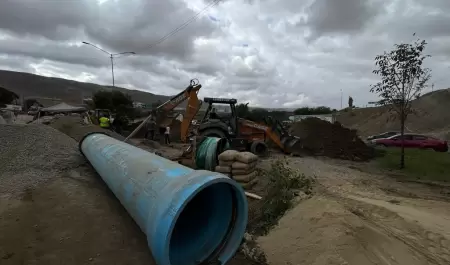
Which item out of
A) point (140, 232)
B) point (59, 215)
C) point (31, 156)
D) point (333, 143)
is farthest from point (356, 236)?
point (333, 143)

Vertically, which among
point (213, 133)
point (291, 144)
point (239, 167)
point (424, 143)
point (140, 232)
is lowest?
point (140, 232)

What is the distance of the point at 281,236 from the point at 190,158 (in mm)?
6528

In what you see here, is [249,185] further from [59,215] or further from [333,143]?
[333,143]

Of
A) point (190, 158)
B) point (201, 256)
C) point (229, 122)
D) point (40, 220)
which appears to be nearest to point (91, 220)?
point (40, 220)

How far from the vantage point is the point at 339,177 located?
396 inches

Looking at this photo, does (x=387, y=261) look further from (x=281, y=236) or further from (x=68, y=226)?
(x=68, y=226)

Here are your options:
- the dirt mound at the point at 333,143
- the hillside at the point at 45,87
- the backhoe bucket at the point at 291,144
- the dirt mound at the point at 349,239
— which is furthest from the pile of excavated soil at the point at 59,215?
the hillside at the point at 45,87

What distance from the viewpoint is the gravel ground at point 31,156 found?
6.99 metres

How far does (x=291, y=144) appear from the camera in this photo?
1577 centimetres

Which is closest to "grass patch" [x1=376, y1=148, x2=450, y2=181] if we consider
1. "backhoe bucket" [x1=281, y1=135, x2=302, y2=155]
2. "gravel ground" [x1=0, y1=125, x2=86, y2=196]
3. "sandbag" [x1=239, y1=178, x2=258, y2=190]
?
"backhoe bucket" [x1=281, y1=135, x2=302, y2=155]

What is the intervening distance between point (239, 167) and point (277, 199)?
2.17 meters

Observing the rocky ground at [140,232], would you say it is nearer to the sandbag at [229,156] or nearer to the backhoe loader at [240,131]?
the sandbag at [229,156]

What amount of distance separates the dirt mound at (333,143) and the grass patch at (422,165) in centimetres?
90

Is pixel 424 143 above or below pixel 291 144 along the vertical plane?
below
